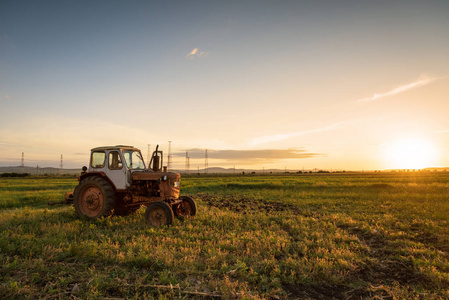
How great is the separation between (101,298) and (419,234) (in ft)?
36.1

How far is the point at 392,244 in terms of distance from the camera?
8.24 metres

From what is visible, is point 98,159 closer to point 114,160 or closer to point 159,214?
point 114,160

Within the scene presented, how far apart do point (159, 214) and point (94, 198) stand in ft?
9.71

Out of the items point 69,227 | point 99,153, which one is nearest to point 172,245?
point 69,227

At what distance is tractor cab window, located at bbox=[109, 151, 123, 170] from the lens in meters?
10.0

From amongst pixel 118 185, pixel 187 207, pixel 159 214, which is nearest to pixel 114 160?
pixel 118 185

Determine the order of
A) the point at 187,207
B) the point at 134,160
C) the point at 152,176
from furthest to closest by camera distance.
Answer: the point at 187,207 < the point at 134,160 < the point at 152,176

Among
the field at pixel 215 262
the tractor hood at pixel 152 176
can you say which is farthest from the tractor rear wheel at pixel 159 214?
the tractor hood at pixel 152 176

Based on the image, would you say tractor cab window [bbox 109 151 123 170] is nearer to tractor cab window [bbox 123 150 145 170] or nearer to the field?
tractor cab window [bbox 123 150 145 170]

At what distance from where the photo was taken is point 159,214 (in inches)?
360

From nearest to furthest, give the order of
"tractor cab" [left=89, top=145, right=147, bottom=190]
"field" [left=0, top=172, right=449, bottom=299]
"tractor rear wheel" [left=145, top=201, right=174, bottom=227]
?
"field" [left=0, top=172, right=449, bottom=299]
"tractor rear wheel" [left=145, top=201, right=174, bottom=227]
"tractor cab" [left=89, top=145, right=147, bottom=190]

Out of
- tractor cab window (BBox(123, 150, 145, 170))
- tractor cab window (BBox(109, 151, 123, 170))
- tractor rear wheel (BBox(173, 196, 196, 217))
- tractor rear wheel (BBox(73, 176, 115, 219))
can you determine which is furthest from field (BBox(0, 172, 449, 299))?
tractor cab window (BBox(123, 150, 145, 170))

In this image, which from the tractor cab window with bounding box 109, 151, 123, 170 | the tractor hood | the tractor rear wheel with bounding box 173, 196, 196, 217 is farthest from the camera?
the tractor rear wheel with bounding box 173, 196, 196, 217

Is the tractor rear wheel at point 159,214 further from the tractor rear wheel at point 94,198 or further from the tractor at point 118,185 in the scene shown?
the tractor rear wheel at point 94,198
